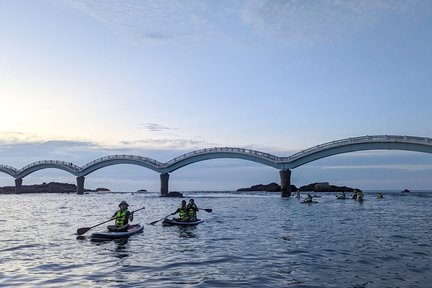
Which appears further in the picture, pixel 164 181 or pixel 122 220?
pixel 164 181

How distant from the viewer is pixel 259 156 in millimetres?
83875

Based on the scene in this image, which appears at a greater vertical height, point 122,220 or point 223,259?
point 122,220

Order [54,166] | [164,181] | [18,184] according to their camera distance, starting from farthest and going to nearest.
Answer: [18,184] < [54,166] < [164,181]

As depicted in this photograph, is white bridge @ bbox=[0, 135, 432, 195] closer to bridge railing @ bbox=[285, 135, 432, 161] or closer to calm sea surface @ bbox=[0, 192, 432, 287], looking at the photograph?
bridge railing @ bbox=[285, 135, 432, 161]

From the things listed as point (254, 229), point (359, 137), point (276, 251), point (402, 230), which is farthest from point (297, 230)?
point (359, 137)

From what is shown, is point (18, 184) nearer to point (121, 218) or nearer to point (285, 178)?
point (285, 178)

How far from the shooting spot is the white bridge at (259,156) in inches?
2662

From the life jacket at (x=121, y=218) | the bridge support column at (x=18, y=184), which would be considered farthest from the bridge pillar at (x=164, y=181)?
the life jacket at (x=121, y=218)

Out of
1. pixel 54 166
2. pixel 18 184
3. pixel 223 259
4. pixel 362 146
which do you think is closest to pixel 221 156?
pixel 362 146

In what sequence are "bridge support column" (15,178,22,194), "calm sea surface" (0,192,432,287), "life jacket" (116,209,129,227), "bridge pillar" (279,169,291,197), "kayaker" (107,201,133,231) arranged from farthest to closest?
"bridge support column" (15,178,22,194) → "bridge pillar" (279,169,291,197) → "life jacket" (116,209,129,227) → "kayaker" (107,201,133,231) → "calm sea surface" (0,192,432,287)

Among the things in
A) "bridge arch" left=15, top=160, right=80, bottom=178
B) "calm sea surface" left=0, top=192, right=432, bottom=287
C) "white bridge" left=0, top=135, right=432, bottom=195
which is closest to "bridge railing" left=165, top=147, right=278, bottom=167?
"white bridge" left=0, top=135, right=432, bottom=195

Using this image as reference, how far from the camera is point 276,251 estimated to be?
17.2 m

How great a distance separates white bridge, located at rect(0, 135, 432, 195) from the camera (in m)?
67.6

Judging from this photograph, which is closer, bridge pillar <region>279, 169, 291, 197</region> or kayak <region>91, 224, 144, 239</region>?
kayak <region>91, 224, 144, 239</region>
